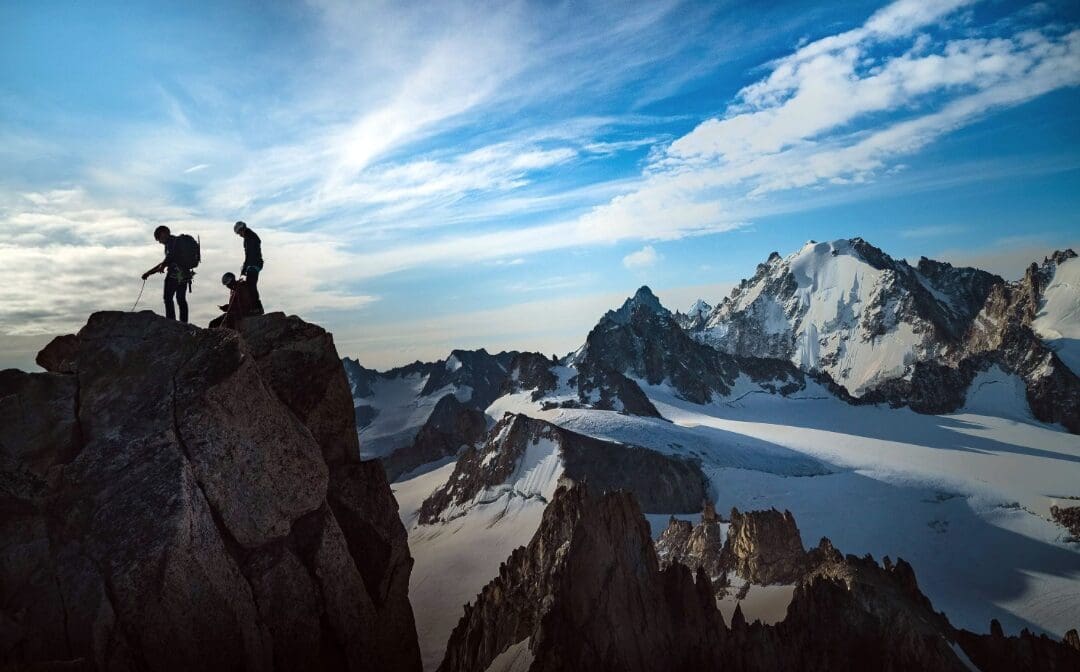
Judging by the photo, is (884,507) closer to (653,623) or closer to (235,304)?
(653,623)

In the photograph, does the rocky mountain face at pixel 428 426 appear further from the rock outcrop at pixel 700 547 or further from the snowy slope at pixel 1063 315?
the snowy slope at pixel 1063 315

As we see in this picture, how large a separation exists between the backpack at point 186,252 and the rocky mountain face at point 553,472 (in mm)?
60359

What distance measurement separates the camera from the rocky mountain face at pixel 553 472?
75500mm

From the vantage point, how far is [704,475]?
8056 centimetres

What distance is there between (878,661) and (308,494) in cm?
2161

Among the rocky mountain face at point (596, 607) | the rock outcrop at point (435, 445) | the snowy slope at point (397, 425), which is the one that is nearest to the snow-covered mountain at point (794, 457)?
the rock outcrop at point (435, 445)

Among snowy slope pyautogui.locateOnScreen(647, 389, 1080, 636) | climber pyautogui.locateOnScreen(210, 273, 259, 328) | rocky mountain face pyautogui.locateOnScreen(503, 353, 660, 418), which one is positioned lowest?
snowy slope pyautogui.locateOnScreen(647, 389, 1080, 636)

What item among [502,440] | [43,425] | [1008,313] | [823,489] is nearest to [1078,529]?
[823,489]

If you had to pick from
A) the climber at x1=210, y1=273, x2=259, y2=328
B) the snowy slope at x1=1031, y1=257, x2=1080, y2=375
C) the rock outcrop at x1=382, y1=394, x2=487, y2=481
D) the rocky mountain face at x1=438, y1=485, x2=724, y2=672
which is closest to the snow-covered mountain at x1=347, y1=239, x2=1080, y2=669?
the rock outcrop at x1=382, y1=394, x2=487, y2=481

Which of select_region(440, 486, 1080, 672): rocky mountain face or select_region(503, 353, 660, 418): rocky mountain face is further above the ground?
select_region(503, 353, 660, 418): rocky mountain face

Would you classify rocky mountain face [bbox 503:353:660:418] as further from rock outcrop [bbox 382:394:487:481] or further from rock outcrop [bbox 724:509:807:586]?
rock outcrop [bbox 724:509:807:586]

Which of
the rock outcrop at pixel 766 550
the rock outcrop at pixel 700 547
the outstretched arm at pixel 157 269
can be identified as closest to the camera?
the outstretched arm at pixel 157 269

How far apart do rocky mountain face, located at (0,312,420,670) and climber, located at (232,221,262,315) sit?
6.61 ft

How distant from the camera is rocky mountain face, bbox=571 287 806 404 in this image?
523 ft
